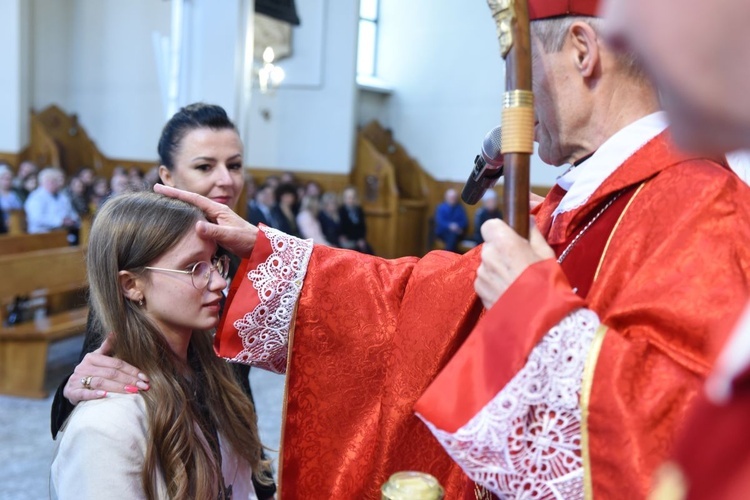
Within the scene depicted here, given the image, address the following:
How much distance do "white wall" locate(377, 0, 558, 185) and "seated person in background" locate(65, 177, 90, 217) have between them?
19.5 feet

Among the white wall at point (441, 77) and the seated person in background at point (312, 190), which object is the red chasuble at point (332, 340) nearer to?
the seated person in background at point (312, 190)

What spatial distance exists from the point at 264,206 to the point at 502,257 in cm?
810

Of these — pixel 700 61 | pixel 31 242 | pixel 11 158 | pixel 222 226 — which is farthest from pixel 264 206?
pixel 700 61

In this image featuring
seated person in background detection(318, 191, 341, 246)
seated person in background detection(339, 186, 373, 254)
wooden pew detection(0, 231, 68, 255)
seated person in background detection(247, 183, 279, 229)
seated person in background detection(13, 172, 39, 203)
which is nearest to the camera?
wooden pew detection(0, 231, 68, 255)

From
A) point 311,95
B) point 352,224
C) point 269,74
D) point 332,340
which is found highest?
point 269,74

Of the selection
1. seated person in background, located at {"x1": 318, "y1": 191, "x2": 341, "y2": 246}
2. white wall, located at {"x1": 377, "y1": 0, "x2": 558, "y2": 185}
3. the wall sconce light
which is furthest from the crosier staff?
A: white wall, located at {"x1": 377, "y1": 0, "x2": 558, "y2": 185}

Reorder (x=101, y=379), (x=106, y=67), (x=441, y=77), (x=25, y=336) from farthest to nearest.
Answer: (x=441, y=77) < (x=106, y=67) < (x=25, y=336) < (x=101, y=379)

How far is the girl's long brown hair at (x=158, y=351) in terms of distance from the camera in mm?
1485

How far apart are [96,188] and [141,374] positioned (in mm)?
9087

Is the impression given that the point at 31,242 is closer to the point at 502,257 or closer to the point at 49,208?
the point at 49,208

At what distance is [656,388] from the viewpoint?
95 centimetres

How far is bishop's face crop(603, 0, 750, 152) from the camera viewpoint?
48cm

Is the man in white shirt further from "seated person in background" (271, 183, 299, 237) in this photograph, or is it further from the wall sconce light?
the wall sconce light

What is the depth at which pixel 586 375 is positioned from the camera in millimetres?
962
